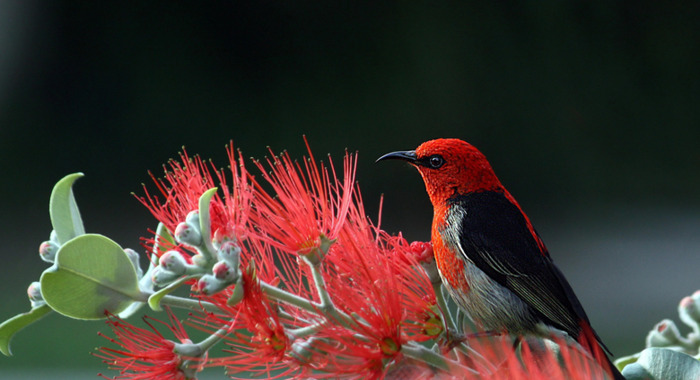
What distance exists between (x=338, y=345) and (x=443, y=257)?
95 mm

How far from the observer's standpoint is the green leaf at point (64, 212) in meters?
0.38

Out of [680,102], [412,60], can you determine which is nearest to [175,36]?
[412,60]

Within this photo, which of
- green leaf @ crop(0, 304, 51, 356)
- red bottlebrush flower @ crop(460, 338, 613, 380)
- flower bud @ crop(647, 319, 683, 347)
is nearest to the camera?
red bottlebrush flower @ crop(460, 338, 613, 380)

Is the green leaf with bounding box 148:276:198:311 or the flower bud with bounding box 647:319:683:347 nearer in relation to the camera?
the green leaf with bounding box 148:276:198:311

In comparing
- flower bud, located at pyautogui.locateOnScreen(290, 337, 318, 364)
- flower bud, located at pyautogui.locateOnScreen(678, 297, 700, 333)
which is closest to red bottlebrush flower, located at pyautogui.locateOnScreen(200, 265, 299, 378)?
flower bud, located at pyautogui.locateOnScreen(290, 337, 318, 364)

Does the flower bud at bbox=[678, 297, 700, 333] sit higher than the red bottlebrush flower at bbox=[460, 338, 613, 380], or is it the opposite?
→ the red bottlebrush flower at bbox=[460, 338, 613, 380]

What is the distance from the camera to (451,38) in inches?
105

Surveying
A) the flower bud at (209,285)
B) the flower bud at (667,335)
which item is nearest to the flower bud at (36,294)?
the flower bud at (209,285)

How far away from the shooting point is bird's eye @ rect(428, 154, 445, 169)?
449 mm

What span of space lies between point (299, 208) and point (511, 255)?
14 cm

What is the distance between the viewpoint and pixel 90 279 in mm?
342

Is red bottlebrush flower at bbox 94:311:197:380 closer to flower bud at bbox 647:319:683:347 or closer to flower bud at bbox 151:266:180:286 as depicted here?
flower bud at bbox 151:266:180:286

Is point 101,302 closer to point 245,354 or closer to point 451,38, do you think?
point 245,354

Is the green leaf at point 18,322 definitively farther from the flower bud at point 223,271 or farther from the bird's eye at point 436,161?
the bird's eye at point 436,161
